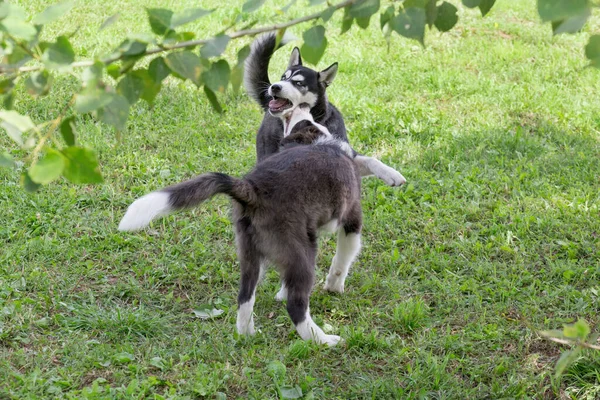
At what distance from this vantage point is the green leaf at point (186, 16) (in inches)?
62.9

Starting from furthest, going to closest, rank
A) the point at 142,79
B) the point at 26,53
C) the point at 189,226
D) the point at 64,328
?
the point at 189,226, the point at 64,328, the point at 142,79, the point at 26,53

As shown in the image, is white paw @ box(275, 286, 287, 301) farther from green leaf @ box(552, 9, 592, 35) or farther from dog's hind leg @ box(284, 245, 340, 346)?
green leaf @ box(552, 9, 592, 35)

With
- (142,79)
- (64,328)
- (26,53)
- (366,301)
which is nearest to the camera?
(26,53)

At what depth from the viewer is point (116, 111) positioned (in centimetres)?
160

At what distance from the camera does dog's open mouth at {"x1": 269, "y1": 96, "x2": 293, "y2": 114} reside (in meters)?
4.78

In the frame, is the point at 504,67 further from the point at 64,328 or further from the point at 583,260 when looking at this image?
the point at 64,328

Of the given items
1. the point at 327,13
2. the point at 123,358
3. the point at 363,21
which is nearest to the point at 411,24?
the point at 327,13

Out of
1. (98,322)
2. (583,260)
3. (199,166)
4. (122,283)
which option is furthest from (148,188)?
(583,260)

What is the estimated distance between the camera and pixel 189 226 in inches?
196

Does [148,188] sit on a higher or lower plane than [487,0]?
lower

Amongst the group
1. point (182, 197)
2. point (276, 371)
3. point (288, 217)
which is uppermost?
point (182, 197)

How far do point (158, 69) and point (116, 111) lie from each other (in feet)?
0.61

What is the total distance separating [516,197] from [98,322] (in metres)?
3.15

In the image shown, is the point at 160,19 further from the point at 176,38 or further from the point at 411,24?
the point at 411,24
